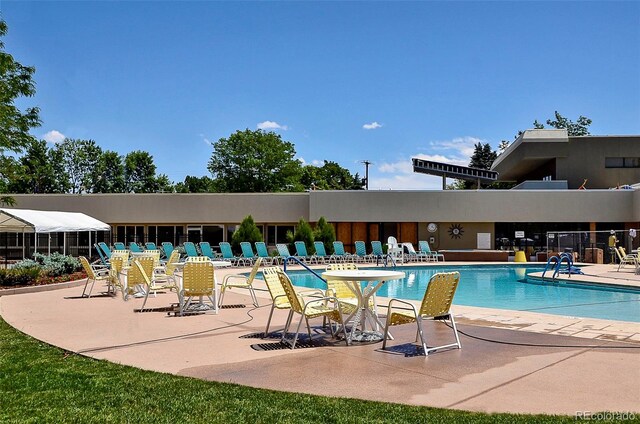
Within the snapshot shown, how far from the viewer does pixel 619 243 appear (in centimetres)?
2469

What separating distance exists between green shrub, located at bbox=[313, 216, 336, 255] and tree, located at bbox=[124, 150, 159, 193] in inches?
1453

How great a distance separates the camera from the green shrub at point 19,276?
13065mm

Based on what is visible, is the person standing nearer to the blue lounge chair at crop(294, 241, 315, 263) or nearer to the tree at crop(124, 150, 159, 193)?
the blue lounge chair at crop(294, 241, 315, 263)

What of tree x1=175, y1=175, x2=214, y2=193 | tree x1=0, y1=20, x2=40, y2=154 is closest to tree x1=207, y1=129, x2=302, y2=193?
tree x1=175, y1=175, x2=214, y2=193

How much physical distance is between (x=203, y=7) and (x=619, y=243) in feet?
66.6

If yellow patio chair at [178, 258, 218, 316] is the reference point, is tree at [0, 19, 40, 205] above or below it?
above

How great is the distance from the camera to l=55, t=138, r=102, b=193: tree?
5800 centimetres

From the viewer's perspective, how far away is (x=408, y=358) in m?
6.02

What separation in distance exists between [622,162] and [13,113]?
110 feet

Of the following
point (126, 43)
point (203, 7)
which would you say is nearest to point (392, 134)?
point (126, 43)

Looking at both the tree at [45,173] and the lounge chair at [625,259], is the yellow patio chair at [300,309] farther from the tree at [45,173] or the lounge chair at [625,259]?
the tree at [45,173]

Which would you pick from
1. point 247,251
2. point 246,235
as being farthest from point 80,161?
point 247,251

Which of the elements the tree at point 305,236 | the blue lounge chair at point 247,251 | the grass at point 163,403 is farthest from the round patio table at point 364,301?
the tree at point 305,236

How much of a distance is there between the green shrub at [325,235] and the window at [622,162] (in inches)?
740
